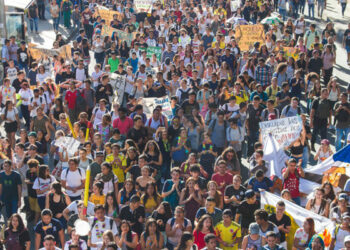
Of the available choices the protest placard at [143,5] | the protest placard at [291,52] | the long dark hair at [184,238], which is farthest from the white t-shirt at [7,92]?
the protest placard at [143,5]

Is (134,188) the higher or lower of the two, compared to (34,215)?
higher

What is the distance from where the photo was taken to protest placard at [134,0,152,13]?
27188 millimetres

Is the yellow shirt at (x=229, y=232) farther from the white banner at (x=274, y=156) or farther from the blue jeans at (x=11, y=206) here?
the blue jeans at (x=11, y=206)

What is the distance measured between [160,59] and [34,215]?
9642 millimetres

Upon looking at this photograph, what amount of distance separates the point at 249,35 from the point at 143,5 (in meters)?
6.35

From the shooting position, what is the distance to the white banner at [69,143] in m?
13.2

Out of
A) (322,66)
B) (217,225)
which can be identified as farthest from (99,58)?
(217,225)

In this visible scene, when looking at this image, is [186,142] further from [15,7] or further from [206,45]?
[15,7]

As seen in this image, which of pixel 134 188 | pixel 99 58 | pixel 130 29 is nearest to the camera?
pixel 134 188

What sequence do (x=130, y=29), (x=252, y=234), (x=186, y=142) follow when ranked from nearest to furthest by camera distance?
1. (x=252, y=234)
2. (x=186, y=142)
3. (x=130, y=29)

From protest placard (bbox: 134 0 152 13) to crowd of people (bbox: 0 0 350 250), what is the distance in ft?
16.6

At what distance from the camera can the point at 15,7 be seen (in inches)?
981

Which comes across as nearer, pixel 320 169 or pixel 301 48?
pixel 320 169

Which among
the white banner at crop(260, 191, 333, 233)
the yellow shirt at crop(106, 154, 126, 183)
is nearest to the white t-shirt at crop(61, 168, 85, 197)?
the yellow shirt at crop(106, 154, 126, 183)
